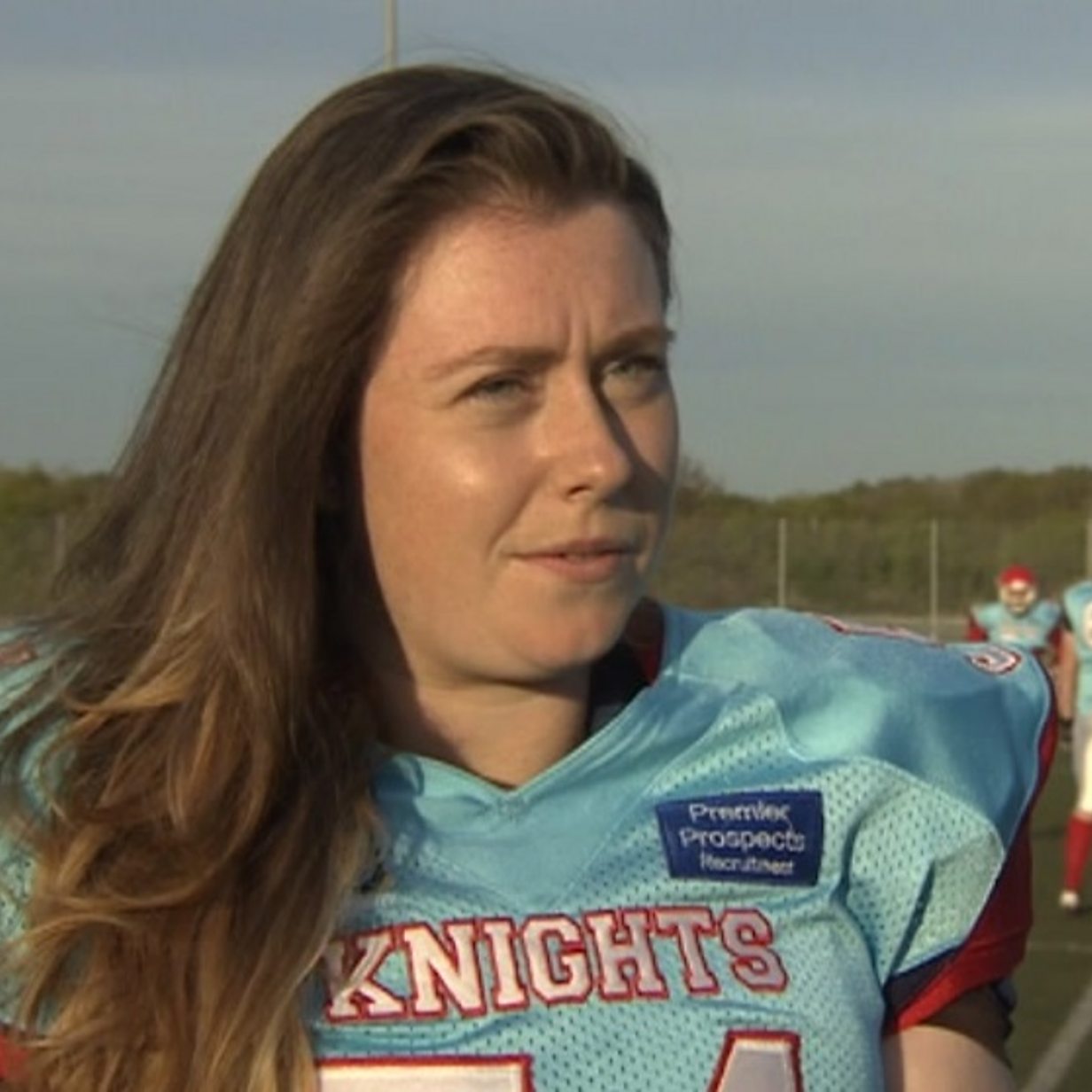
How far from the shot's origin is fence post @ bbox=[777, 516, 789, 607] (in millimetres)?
30047

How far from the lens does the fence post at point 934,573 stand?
30.7 metres

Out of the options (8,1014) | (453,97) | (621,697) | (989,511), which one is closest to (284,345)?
(453,97)

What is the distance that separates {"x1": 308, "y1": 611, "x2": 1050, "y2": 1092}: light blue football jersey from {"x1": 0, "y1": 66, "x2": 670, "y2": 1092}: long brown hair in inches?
2.5

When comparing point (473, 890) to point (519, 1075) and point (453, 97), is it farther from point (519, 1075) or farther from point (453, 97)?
point (453, 97)

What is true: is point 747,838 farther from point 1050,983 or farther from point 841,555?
point 841,555

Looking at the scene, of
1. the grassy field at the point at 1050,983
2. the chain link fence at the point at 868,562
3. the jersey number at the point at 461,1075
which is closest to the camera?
the jersey number at the point at 461,1075

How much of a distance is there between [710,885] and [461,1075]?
0.25 metres

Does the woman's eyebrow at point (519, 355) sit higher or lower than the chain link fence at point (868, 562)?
higher

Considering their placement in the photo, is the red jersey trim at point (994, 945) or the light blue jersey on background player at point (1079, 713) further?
the light blue jersey on background player at point (1079, 713)

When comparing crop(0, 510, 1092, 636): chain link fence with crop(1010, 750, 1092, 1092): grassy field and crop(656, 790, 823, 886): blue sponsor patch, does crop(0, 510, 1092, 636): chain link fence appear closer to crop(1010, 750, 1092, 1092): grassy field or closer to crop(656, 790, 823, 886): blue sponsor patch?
crop(1010, 750, 1092, 1092): grassy field

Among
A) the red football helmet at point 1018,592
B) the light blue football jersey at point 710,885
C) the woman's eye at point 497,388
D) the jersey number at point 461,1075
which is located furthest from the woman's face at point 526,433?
the red football helmet at point 1018,592

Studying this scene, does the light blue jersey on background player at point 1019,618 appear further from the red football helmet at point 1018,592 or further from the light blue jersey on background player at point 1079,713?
the light blue jersey on background player at point 1079,713

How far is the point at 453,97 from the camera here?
7.13 ft

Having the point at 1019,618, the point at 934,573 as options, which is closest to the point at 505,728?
the point at 1019,618
